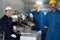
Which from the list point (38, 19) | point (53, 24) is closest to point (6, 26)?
point (53, 24)

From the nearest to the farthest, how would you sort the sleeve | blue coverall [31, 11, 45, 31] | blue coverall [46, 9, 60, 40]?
the sleeve
blue coverall [46, 9, 60, 40]
blue coverall [31, 11, 45, 31]

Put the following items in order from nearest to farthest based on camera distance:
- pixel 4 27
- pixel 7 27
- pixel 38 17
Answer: pixel 4 27 → pixel 7 27 → pixel 38 17

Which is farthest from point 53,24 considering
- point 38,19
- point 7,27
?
point 38,19

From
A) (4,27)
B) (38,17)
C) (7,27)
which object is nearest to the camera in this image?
(4,27)

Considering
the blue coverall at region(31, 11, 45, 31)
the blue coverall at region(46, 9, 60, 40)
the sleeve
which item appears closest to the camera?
the sleeve

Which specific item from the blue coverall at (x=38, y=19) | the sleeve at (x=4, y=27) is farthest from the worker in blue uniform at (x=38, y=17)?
the sleeve at (x=4, y=27)

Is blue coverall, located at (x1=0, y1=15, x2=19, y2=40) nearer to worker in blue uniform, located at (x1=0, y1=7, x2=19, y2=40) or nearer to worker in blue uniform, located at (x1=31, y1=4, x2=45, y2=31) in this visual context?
worker in blue uniform, located at (x1=0, y1=7, x2=19, y2=40)

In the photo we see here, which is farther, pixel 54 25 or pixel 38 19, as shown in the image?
pixel 38 19

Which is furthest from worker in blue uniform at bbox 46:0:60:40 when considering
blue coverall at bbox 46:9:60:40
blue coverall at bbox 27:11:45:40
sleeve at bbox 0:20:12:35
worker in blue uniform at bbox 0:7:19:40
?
blue coverall at bbox 27:11:45:40

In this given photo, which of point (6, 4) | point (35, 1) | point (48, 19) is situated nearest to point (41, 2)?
point (35, 1)

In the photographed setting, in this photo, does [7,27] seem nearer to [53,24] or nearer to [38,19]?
[53,24]

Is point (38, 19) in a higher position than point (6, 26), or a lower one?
higher

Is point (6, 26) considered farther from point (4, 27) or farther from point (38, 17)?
point (38, 17)

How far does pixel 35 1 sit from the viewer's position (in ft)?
19.2
